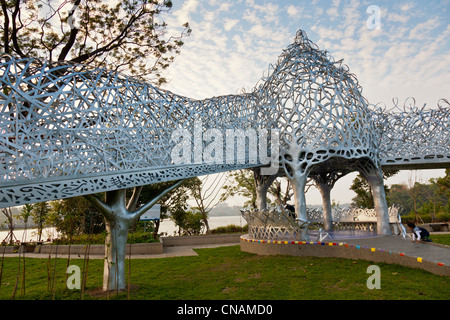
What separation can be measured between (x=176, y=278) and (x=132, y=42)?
388 inches

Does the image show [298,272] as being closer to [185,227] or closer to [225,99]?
[225,99]

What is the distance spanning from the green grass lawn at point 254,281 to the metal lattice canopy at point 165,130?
2642mm

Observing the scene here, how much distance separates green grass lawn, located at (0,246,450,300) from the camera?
6938mm

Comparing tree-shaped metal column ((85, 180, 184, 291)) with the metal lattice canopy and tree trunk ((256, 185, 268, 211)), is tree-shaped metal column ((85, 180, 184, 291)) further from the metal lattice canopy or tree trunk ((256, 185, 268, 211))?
tree trunk ((256, 185, 268, 211))

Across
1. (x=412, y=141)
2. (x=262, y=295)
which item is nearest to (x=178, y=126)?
(x=262, y=295)

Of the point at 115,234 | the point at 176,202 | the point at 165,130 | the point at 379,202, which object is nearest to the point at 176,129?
the point at 165,130

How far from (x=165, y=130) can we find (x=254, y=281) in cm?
Result: 534

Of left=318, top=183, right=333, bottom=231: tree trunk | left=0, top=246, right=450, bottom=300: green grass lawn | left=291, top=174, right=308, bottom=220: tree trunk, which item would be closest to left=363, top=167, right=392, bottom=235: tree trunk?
left=318, top=183, right=333, bottom=231: tree trunk

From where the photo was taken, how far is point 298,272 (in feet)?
30.7

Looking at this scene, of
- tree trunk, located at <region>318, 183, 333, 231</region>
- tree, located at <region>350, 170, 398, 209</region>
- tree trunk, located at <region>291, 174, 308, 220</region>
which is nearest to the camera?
tree trunk, located at <region>291, 174, 308, 220</region>

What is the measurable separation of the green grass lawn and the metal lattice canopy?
8.67 ft

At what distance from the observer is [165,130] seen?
9789 millimetres

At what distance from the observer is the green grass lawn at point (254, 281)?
6938mm

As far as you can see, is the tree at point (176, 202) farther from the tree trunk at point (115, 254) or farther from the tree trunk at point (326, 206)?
the tree trunk at point (115, 254)
